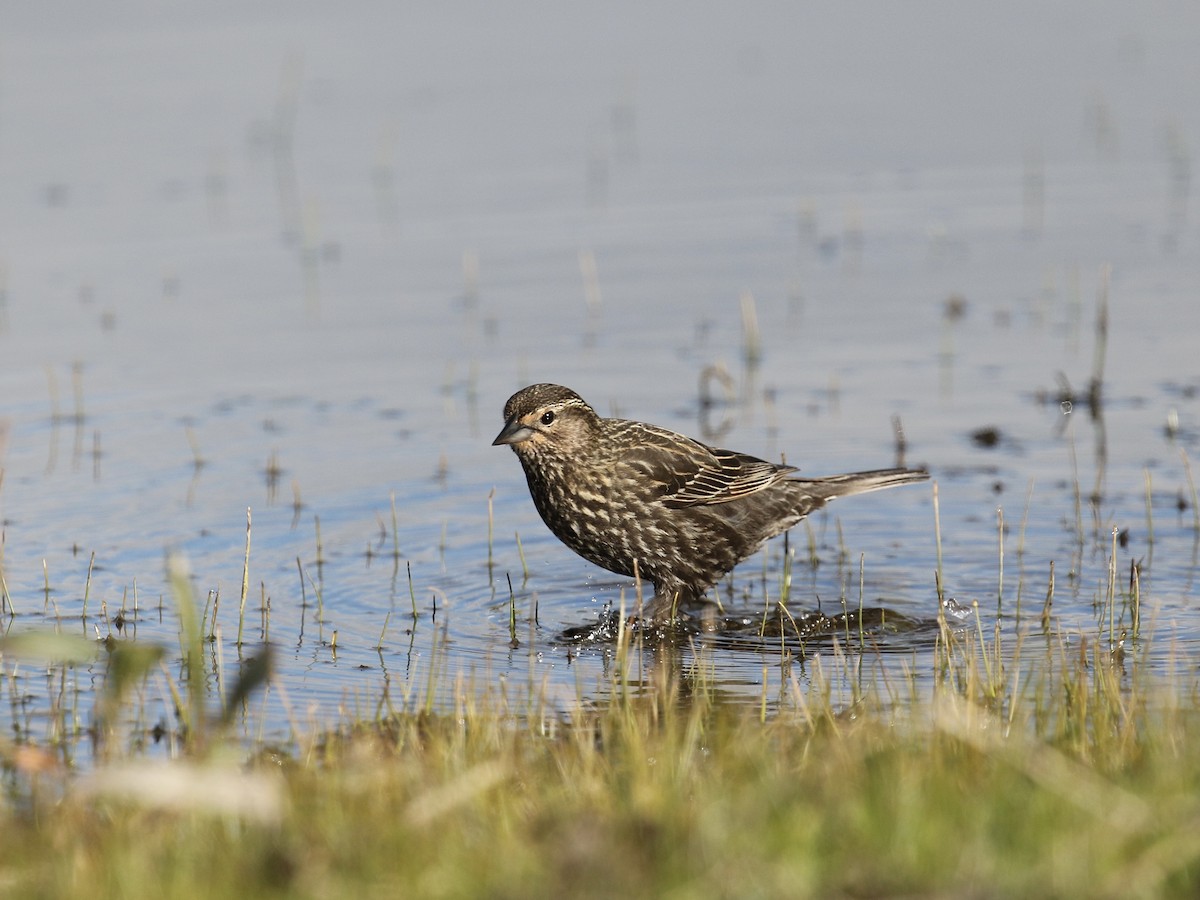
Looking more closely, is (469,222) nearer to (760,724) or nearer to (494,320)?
(494,320)

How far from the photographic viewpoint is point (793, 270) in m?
15.3

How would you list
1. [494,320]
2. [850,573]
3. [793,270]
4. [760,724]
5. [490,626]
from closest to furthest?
[760,724] → [490,626] → [850,573] → [494,320] → [793,270]

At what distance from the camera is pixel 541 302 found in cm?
1470

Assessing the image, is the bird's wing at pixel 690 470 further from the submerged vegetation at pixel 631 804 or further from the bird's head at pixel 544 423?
the submerged vegetation at pixel 631 804

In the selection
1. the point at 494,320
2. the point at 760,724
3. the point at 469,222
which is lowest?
the point at 760,724

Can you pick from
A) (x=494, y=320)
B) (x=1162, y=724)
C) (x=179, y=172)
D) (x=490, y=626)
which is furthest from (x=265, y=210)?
(x=1162, y=724)

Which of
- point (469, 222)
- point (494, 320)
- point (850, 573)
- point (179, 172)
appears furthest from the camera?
point (179, 172)

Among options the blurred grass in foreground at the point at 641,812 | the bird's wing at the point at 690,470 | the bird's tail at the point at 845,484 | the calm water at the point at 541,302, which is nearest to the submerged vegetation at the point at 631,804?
the blurred grass in foreground at the point at 641,812

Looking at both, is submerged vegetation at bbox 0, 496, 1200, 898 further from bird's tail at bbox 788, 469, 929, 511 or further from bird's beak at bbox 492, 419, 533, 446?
bird's tail at bbox 788, 469, 929, 511

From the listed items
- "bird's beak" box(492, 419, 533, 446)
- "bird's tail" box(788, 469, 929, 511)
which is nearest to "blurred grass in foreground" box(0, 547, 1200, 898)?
"bird's beak" box(492, 419, 533, 446)

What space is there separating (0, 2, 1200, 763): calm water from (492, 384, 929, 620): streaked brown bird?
415 millimetres

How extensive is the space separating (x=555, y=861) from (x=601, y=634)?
492 centimetres

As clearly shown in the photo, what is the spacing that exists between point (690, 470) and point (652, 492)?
0.31 metres

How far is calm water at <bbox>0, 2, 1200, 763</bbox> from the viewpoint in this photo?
31.5 feet
